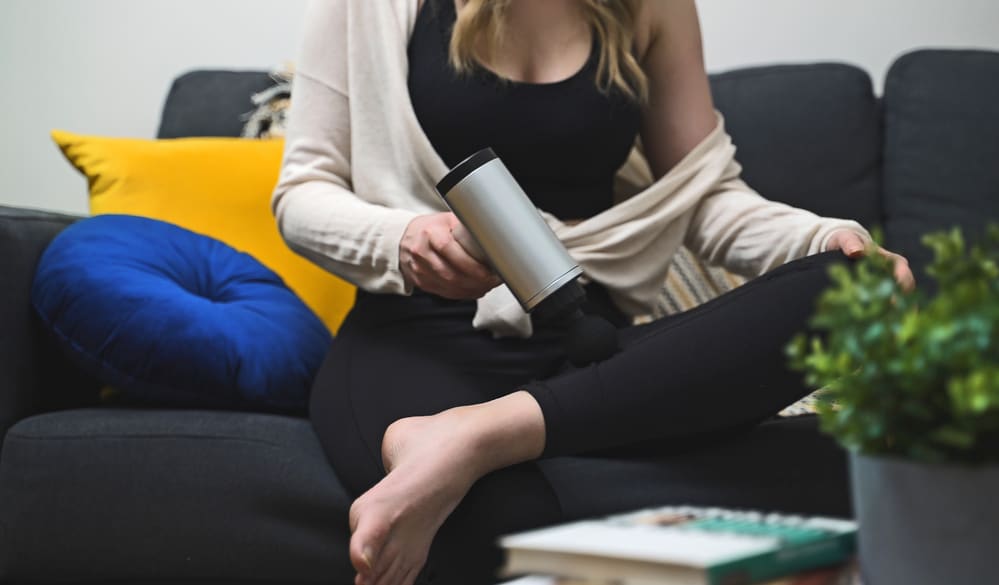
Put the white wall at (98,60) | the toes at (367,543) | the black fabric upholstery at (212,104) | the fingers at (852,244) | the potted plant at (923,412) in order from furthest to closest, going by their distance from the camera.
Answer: the white wall at (98,60) < the black fabric upholstery at (212,104) < the fingers at (852,244) < the toes at (367,543) < the potted plant at (923,412)

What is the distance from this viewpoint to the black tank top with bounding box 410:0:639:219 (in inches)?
47.4

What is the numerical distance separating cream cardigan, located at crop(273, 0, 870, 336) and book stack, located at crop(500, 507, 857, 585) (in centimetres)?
63

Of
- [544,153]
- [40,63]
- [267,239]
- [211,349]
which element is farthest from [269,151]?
[40,63]

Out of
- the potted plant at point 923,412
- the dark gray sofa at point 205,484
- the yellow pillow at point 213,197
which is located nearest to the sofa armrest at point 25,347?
the dark gray sofa at point 205,484

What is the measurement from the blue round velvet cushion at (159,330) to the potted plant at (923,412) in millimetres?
907

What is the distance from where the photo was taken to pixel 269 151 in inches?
66.4

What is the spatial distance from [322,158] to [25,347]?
16.9 inches

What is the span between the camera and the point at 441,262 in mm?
1004

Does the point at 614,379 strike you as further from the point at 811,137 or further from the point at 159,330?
the point at 811,137

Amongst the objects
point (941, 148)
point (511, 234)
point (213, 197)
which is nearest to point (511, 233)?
point (511, 234)

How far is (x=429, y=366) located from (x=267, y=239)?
1.96 ft

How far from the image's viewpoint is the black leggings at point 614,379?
948mm

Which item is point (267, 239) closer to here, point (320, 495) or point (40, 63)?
point (320, 495)

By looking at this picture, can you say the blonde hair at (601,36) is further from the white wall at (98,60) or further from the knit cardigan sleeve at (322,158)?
the white wall at (98,60)
